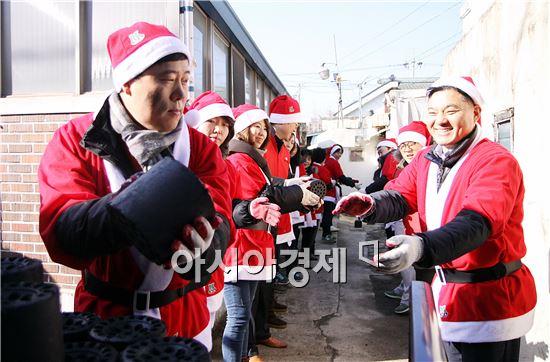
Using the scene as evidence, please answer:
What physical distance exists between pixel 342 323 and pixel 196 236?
165 inches

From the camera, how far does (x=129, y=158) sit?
170cm

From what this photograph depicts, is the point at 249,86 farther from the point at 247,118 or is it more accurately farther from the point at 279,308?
the point at 247,118

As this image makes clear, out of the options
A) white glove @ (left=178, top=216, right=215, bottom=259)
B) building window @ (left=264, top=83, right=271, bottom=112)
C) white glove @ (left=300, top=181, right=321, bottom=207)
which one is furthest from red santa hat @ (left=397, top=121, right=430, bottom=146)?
building window @ (left=264, top=83, right=271, bottom=112)

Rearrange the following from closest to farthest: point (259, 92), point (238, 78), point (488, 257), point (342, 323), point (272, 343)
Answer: point (488, 257) < point (272, 343) < point (342, 323) < point (238, 78) < point (259, 92)

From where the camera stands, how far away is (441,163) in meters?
2.53

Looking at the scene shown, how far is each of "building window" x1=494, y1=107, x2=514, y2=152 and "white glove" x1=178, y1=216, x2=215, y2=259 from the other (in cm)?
346

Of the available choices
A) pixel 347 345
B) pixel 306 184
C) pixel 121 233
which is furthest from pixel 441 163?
pixel 347 345

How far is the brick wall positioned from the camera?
4340mm

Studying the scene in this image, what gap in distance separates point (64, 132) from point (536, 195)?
331 centimetres

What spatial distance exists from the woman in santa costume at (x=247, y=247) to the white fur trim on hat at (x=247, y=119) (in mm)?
159

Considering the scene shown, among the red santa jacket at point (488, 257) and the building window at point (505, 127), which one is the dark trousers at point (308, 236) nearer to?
the building window at point (505, 127)

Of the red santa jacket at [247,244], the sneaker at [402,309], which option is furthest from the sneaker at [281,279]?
the red santa jacket at [247,244]

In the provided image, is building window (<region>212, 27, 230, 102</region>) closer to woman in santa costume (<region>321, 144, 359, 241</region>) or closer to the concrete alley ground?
the concrete alley ground

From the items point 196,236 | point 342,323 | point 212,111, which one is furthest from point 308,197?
point 342,323
